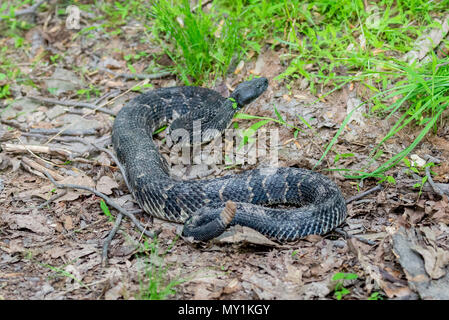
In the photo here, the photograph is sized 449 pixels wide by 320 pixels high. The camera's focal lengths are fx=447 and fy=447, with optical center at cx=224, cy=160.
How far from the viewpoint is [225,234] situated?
5395 millimetres

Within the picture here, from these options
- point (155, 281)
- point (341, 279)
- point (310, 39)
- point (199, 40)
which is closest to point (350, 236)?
point (341, 279)

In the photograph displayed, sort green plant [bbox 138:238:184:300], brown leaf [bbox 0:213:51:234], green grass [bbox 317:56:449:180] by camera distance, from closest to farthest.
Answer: green plant [bbox 138:238:184:300], brown leaf [bbox 0:213:51:234], green grass [bbox 317:56:449:180]

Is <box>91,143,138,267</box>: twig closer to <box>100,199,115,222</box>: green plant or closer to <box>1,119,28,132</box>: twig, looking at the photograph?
<box>100,199,115,222</box>: green plant

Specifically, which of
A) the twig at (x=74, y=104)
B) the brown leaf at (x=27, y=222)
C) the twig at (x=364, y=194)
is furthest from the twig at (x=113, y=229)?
the twig at (x=364, y=194)

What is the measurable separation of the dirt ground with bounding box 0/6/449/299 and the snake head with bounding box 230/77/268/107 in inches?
11.9

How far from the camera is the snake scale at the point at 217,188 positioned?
5.49 metres

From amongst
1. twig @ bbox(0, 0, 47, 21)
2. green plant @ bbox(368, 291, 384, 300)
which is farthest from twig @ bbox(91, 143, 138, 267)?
twig @ bbox(0, 0, 47, 21)

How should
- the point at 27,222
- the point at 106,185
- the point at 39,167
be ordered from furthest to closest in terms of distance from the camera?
the point at 39,167 → the point at 106,185 → the point at 27,222

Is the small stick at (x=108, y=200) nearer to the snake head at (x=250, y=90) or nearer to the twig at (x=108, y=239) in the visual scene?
the twig at (x=108, y=239)

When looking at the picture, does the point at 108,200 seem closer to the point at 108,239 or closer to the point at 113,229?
the point at 113,229

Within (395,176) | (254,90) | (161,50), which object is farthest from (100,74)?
(395,176)

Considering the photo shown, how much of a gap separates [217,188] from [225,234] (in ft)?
3.44

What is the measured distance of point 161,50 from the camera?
369 inches

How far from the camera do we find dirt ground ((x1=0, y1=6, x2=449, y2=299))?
4605 millimetres
